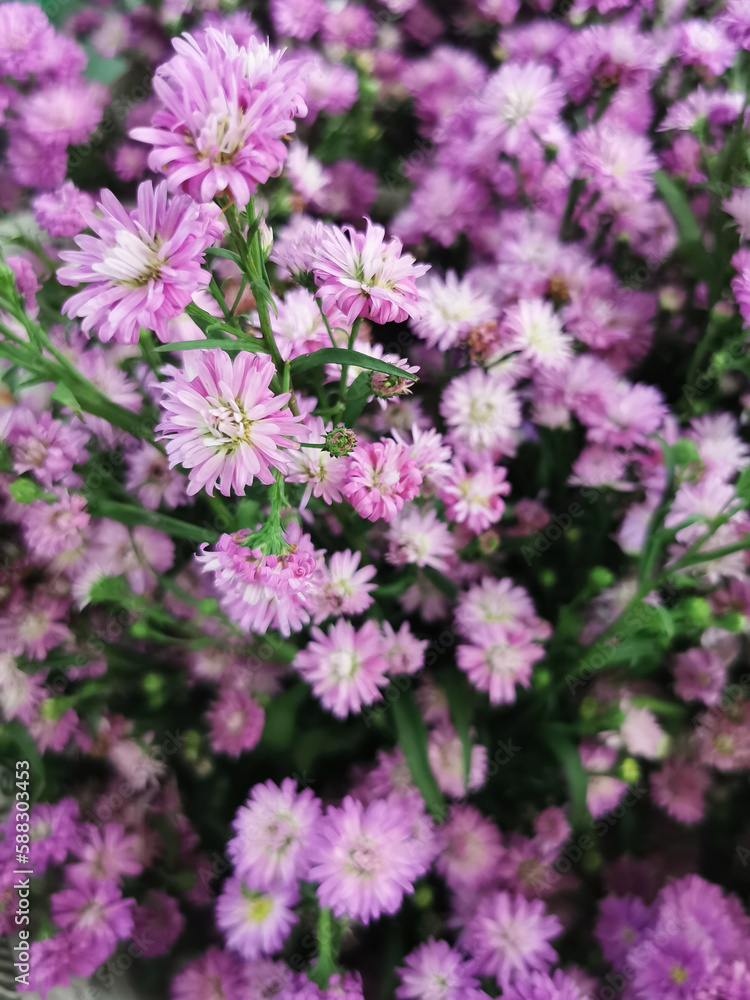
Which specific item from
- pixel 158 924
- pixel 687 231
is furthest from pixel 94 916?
pixel 687 231

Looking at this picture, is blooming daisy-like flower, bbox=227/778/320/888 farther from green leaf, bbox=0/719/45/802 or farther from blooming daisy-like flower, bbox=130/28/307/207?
blooming daisy-like flower, bbox=130/28/307/207

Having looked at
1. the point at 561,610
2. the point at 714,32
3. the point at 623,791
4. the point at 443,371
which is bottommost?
the point at 623,791

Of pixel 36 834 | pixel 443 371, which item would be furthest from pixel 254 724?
pixel 443 371

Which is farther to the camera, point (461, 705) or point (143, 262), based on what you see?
point (461, 705)

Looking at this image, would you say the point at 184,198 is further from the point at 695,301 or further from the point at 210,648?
the point at 695,301

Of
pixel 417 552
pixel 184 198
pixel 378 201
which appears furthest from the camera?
pixel 378 201

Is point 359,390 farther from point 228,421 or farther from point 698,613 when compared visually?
point 698,613
